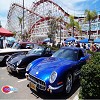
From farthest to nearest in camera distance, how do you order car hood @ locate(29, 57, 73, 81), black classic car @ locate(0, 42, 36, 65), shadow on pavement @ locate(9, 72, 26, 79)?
black classic car @ locate(0, 42, 36, 65) < shadow on pavement @ locate(9, 72, 26, 79) < car hood @ locate(29, 57, 73, 81)

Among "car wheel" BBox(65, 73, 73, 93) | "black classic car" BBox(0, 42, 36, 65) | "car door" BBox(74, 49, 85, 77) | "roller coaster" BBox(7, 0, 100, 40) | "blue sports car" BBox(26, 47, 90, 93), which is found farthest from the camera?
"roller coaster" BBox(7, 0, 100, 40)

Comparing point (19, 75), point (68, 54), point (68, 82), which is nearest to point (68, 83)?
point (68, 82)

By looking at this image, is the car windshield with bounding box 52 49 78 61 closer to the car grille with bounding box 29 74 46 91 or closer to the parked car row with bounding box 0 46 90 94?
the parked car row with bounding box 0 46 90 94

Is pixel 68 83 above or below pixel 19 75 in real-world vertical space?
above

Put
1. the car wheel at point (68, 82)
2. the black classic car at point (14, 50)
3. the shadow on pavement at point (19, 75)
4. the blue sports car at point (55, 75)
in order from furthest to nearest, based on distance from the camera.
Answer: the black classic car at point (14, 50) < the shadow on pavement at point (19, 75) < the car wheel at point (68, 82) < the blue sports car at point (55, 75)

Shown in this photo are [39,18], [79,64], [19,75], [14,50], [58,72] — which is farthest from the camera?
[39,18]

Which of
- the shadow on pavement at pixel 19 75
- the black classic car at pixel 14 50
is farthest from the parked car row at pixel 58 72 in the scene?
the black classic car at pixel 14 50

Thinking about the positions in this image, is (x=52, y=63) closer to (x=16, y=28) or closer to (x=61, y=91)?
(x=61, y=91)

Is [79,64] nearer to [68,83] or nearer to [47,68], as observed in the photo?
[68,83]

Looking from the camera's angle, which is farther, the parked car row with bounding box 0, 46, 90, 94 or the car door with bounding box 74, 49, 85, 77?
the car door with bounding box 74, 49, 85, 77

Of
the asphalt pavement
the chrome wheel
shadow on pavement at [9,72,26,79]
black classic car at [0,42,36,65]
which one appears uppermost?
black classic car at [0,42,36,65]

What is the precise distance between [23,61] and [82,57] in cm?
242

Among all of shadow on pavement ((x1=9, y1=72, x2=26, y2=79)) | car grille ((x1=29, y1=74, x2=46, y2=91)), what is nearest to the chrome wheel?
car grille ((x1=29, y1=74, x2=46, y2=91))

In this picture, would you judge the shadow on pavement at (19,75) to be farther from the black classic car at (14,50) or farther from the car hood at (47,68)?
the black classic car at (14,50)
